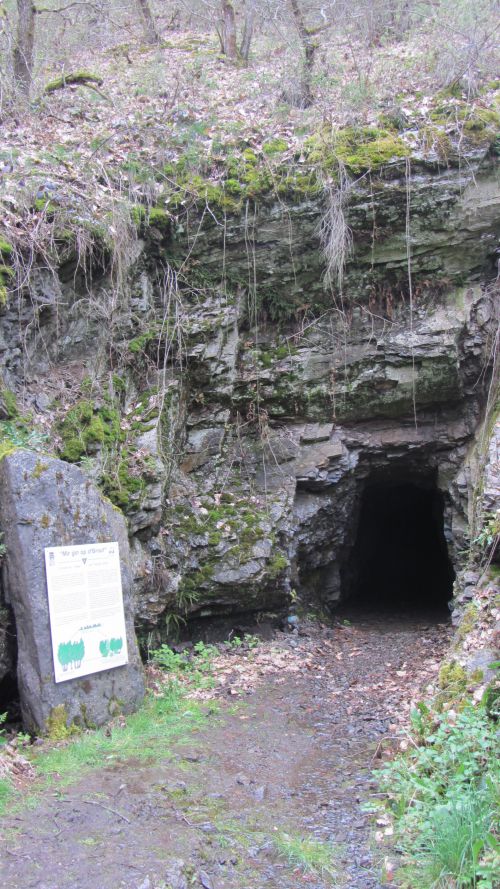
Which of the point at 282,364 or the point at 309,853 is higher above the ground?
the point at 282,364

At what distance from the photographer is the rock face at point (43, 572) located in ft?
15.2

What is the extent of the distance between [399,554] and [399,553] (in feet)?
0.09

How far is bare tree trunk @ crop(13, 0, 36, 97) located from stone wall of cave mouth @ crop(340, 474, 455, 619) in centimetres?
813

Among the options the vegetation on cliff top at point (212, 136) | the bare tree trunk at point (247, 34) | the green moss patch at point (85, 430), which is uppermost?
the bare tree trunk at point (247, 34)

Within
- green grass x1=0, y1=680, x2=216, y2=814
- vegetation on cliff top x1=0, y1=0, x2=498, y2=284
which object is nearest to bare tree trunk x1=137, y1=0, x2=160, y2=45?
vegetation on cliff top x1=0, y1=0, x2=498, y2=284

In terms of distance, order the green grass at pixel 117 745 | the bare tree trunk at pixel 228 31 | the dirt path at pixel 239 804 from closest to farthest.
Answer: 1. the dirt path at pixel 239 804
2. the green grass at pixel 117 745
3. the bare tree trunk at pixel 228 31

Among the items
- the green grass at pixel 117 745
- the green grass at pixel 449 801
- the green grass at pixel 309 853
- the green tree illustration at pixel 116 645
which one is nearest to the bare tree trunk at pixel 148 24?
the green tree illustration at pixel 116 645

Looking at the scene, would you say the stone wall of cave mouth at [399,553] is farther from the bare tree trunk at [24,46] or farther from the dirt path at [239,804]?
the bare tree trunk at [24,46]

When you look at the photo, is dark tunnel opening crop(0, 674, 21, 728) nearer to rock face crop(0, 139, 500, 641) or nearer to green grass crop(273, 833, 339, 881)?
rock face crop(0, 139, 500, 641)

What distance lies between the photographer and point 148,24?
13977 mm

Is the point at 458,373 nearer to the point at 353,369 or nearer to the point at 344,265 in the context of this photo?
the point at 353,369

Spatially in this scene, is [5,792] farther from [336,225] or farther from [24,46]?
[24,46]

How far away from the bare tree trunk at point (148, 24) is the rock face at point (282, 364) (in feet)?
30.3

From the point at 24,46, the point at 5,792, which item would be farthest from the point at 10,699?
the point at 24,46
